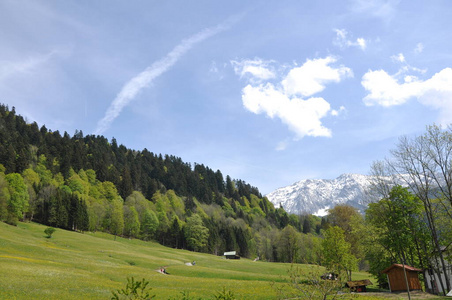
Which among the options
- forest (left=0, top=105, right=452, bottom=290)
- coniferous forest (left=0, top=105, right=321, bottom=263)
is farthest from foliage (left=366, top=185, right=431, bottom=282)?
coniferous forest (left=0, top=105, right=321, bottom=263)

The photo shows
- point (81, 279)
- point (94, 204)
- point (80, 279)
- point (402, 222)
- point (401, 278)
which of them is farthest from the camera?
point (94, 204)

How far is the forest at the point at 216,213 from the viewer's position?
133 feet

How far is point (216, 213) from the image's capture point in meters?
188

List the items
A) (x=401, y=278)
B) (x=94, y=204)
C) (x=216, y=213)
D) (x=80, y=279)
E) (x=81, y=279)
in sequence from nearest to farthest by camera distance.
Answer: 1. (x=80, y=279)
2. (x=81, y=279)
3. (x=401, y=278)
4. (x=94, y=204)
5. (x=216, y=213)

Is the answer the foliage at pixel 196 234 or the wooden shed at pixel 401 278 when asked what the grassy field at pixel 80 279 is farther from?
the foliage at pixel 196 234

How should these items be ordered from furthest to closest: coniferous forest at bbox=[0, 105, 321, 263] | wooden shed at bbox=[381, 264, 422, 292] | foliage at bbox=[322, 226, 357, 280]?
coniferous forest at bbox=[0, 105, 321, 263]
foliage at bbox=[322, 226, 357, 280]
wooden shed at bbox=[381, 264, 422, 292]

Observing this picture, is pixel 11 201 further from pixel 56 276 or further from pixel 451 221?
pixel 451 221

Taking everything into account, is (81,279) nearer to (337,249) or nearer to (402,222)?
(402,222)

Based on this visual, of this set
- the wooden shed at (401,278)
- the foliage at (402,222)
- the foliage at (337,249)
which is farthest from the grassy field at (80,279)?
the wooden shed at (401,278)

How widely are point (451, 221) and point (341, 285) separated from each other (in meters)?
34.5

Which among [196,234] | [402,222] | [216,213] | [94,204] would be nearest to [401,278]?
[402,222]

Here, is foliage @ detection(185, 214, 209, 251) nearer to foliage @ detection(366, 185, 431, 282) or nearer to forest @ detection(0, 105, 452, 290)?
forest @ detection(0, 105, 452, 290)

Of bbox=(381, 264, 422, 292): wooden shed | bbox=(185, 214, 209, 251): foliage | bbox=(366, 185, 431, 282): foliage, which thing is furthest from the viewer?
bbox=(185, 214, 209, 251): foliage

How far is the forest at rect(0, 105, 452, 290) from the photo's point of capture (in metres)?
40.4
